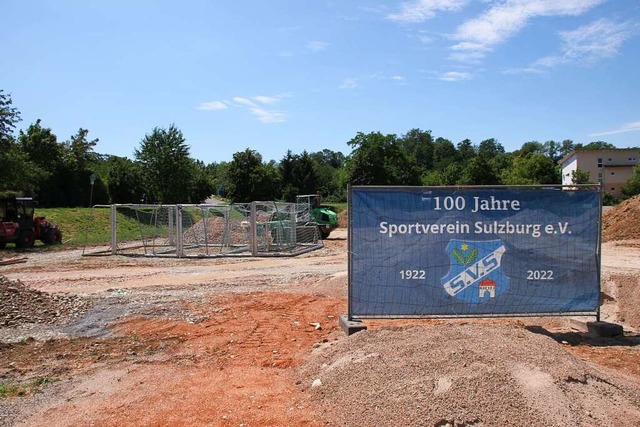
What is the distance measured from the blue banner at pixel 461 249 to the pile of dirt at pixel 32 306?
5.93m

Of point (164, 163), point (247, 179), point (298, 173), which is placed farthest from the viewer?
point (298, 173)

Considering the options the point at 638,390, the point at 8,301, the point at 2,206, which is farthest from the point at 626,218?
the point at 2,206

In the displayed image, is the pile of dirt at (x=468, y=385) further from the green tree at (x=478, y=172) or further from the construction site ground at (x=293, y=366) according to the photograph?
the green tree at (x=478, y=172)

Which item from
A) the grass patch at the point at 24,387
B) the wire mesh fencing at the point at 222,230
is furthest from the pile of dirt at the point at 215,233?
the grass patch at the point at 24,387

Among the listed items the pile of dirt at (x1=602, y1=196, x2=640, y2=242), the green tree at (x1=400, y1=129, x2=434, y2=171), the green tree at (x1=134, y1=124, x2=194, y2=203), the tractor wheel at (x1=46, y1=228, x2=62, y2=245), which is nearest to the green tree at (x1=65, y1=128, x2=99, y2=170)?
the green tree at (x1=134, y1=124, x2=194, y2=203)

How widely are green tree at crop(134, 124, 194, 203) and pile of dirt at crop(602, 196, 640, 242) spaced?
39.7 m

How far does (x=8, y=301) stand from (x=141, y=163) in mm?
48322

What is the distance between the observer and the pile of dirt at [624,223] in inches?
1040

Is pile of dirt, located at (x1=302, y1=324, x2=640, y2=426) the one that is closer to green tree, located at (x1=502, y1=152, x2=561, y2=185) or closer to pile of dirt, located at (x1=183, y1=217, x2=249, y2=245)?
pile of dirt, located at (x1=183, y1=217, x2=249, y2=245)

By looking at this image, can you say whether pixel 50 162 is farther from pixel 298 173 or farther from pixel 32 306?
pixel 32 306

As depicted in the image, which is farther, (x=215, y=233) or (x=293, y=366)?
(x=215, y=233)

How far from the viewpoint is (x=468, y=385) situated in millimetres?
4887

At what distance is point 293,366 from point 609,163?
10163 centimetres

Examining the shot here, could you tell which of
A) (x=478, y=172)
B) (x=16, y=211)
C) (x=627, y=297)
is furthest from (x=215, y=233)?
(x=478, y=172)
